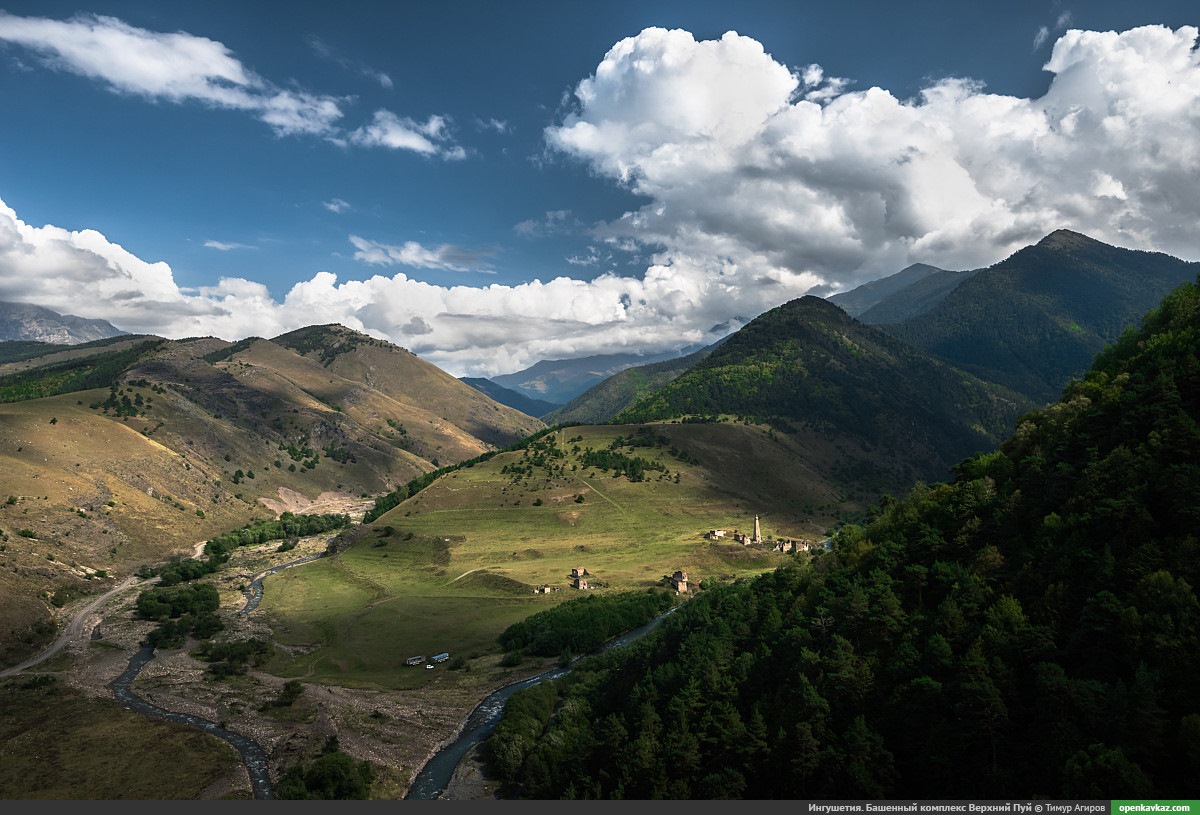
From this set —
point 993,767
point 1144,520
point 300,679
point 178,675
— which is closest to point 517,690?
point 300,679

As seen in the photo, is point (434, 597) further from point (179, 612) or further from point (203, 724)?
point (203, 724)

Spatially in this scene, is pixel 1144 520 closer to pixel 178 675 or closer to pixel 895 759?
pixel 895 759

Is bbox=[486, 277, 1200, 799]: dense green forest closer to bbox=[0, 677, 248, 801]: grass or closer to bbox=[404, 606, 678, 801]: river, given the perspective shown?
bbox=[404, 606, 678, 801]: river

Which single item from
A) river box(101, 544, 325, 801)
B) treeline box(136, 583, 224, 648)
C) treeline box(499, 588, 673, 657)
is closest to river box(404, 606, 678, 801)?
treeline box(499, 588, 673, 657)

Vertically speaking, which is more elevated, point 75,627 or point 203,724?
point 75,627

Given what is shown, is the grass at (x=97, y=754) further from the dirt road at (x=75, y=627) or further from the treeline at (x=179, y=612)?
the treeline at (x=179, y=612)

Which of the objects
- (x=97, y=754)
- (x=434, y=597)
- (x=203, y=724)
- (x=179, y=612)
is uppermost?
(x=179, y=612)

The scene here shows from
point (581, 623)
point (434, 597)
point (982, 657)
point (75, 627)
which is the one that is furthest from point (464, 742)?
point (75, 627)
